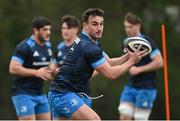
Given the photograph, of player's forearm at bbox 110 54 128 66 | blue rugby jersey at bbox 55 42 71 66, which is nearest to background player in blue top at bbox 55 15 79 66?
blue rugby jersey at bbox 55 42 71 66

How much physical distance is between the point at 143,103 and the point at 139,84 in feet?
1.20

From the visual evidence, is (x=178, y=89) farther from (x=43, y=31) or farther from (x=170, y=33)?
(x=43, y=31)

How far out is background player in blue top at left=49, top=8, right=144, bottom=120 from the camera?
10.9m

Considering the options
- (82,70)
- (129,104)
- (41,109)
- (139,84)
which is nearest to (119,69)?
(82,70)

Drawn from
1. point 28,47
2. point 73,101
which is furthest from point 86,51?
point 28,47

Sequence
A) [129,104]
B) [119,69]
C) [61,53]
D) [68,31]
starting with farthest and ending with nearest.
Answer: [129,104] < [61,53] < [68,31] < [119,69]

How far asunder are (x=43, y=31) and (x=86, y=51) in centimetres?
308

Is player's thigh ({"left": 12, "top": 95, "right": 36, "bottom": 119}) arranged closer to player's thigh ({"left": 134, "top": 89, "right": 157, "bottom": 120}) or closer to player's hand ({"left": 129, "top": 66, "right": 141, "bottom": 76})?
player's hand ({"left": 129, "top": 66, "right": 141, "bottom": 76})

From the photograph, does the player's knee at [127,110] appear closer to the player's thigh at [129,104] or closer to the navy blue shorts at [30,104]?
the player's thigh at [129,104]

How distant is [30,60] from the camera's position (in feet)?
44.5

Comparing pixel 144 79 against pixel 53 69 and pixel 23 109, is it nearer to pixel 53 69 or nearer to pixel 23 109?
pixel 53 69

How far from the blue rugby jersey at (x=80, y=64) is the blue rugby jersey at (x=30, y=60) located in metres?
2.37

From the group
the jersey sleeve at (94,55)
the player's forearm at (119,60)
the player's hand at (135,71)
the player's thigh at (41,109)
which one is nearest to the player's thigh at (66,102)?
the jersey sleeve at (94,55)

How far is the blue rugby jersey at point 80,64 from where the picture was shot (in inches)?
428
